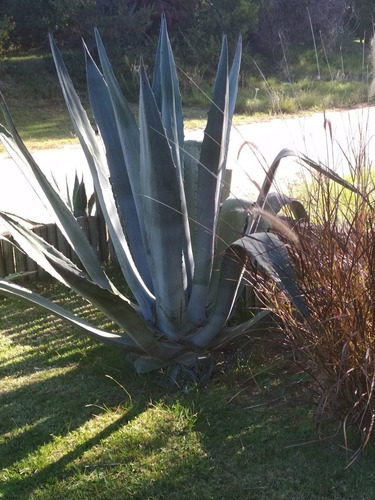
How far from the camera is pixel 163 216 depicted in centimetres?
342

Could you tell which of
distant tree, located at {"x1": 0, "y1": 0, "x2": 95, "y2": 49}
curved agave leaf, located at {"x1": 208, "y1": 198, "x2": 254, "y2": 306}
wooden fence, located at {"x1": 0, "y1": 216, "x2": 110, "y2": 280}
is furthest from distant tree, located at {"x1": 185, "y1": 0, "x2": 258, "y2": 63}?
A: curved agave leaf, located at {"x1": 208, "y1": 198, "x2": 254, "y2": 306}

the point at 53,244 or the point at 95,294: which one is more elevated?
the point at 95,294

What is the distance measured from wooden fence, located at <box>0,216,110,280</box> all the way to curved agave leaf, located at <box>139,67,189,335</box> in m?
1.78

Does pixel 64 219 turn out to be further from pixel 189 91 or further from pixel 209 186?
pixel 189 91

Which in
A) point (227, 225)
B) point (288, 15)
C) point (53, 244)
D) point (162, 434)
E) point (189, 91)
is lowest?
point (162, 434)

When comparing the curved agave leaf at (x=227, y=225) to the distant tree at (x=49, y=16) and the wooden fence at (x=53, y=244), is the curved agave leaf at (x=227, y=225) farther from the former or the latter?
the distant tree at (x=49, y=16)

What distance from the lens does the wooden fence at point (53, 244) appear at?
17.7ft

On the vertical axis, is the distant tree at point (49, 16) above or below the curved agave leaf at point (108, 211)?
above

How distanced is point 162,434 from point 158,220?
1.00 metres

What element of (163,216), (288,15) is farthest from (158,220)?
(288,15)

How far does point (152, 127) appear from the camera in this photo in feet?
10.5

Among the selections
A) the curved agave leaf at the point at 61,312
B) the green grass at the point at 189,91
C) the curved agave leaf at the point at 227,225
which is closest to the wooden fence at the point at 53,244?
the curved agave leaf at the point at 61,312

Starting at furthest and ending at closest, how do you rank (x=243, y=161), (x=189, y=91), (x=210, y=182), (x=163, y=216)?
(x=189, y=91) < (x=243, y=161) < (x=210, y=182) < (x=163, y=216)

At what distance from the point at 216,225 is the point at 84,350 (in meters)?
1.15
